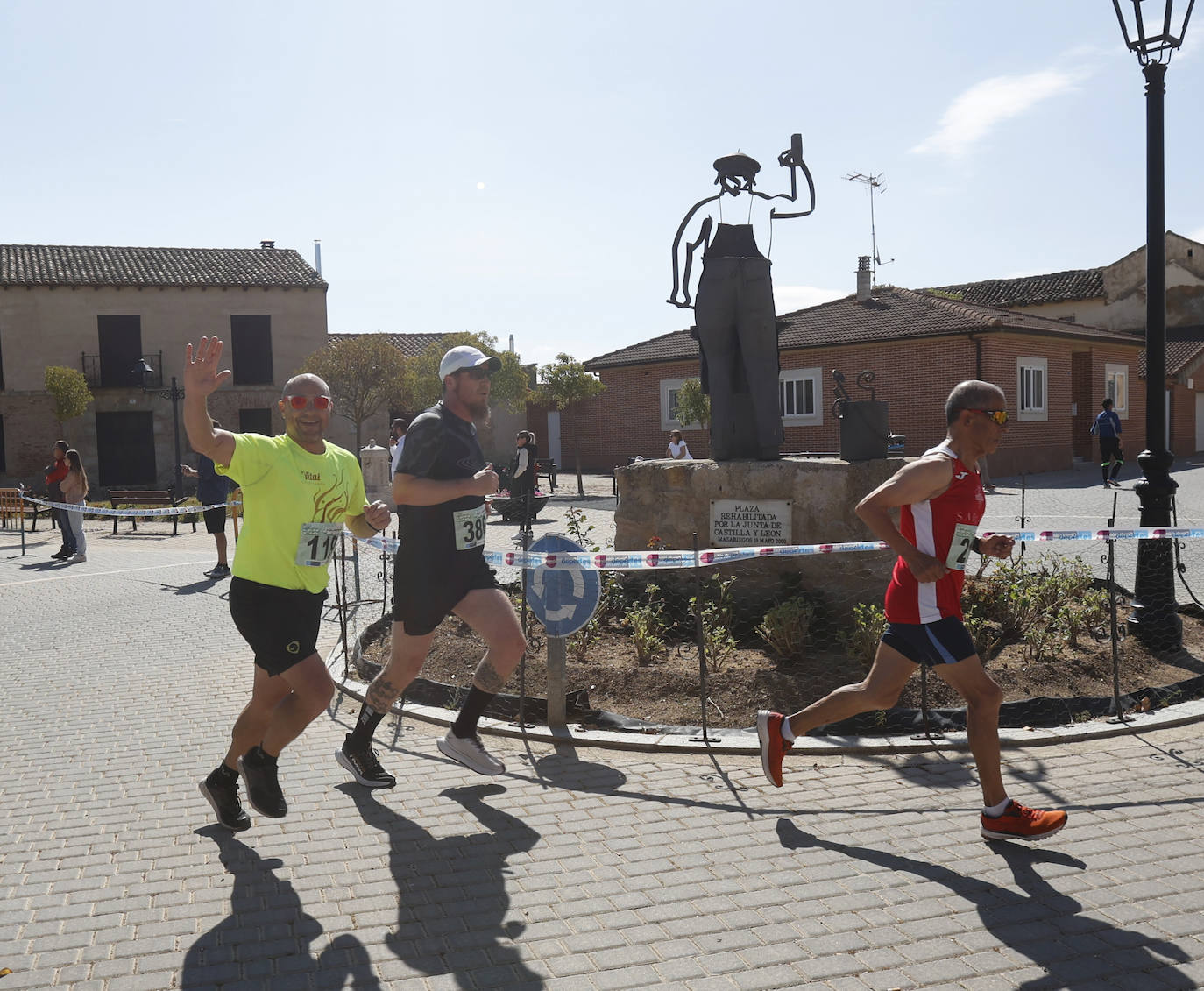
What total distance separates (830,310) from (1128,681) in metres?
28.5

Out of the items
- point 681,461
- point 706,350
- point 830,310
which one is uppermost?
point 830,310

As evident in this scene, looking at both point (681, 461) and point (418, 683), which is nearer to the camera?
point (418, 683)

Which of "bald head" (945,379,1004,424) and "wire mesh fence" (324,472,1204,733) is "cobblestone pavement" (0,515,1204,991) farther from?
"bald head" (945,379,1004,424)

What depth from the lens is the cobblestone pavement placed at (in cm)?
323

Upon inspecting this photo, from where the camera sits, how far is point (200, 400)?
402 centimetres

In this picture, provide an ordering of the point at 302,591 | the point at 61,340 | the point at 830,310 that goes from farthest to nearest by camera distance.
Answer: the point at 61,340 < the point at 830,310 < the point at 302,591

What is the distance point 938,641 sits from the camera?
414cm

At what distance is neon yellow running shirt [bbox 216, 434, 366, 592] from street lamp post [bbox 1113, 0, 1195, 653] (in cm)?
517

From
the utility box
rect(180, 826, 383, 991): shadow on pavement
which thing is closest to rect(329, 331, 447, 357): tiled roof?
the utility box

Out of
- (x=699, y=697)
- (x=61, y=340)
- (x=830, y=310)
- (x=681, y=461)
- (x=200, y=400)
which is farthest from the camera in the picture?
(x=61, y=340)

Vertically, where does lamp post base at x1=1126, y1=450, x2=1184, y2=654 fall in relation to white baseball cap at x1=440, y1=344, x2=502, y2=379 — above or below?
below

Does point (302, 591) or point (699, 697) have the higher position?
point (302, 591)

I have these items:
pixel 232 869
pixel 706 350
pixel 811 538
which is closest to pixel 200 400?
pixel 232 869

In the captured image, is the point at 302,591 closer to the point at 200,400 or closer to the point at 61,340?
the point at 200,400
